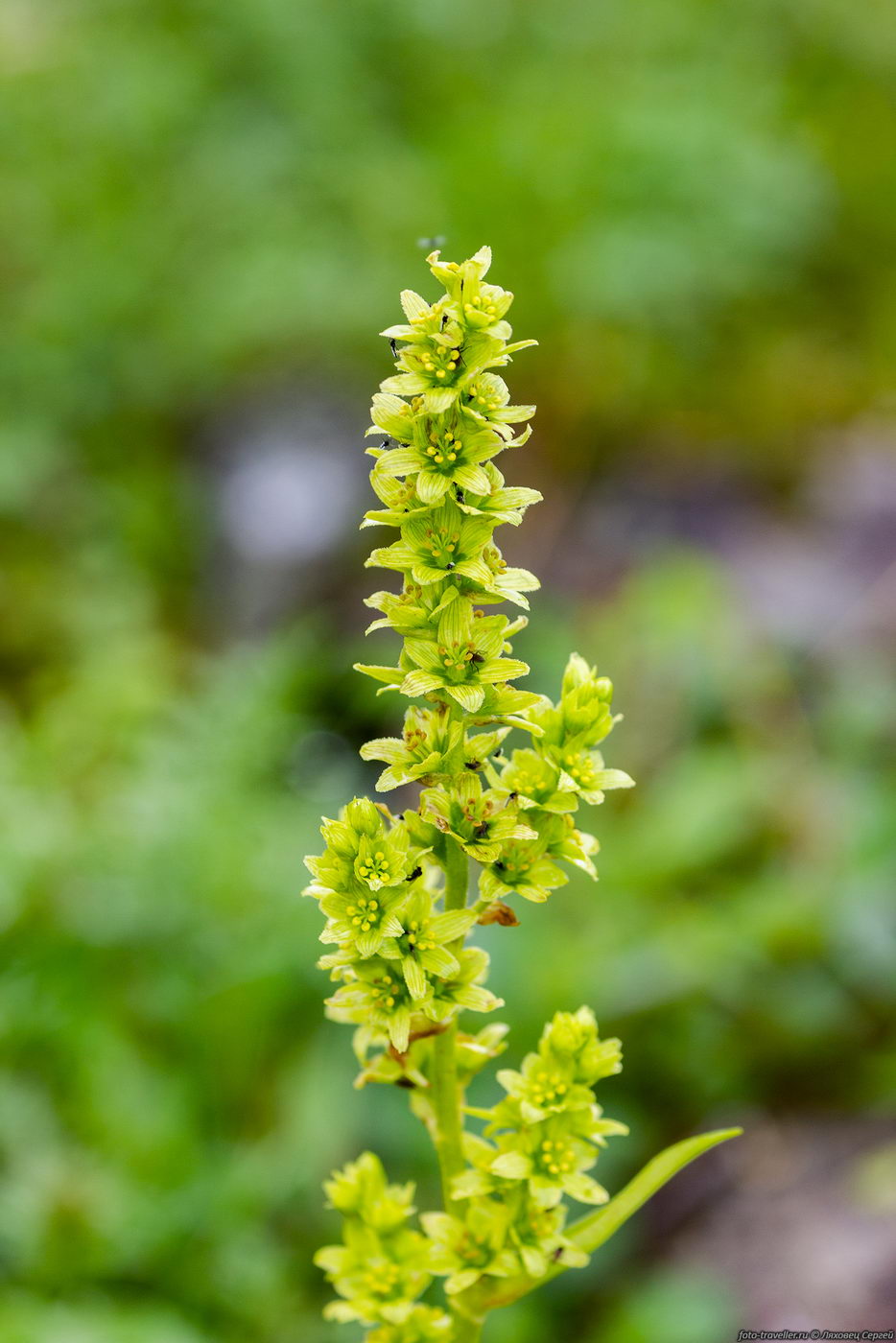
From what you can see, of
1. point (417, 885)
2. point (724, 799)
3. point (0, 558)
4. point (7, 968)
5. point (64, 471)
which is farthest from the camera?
point (64, 471)

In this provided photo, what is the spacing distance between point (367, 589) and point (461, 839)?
3.28 metres

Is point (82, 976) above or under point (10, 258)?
under

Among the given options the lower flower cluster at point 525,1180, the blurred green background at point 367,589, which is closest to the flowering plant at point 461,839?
the lower flower cluster at point 525,1180

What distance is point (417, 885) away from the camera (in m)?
1.04

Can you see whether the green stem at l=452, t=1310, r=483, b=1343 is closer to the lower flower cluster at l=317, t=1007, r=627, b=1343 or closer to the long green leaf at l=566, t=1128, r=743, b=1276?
the lower flower cluster at l=317, t=1007, r=627, b=1343

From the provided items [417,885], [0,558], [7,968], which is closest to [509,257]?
[0,558]

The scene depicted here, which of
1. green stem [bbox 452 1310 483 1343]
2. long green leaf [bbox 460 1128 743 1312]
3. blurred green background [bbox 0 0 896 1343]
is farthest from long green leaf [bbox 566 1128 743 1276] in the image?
blurred green background [bbox 0 0 896 1343]

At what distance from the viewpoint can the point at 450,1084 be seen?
113 centimetres

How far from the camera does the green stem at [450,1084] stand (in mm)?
Answer: 1085

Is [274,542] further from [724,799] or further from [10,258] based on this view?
[724,799]

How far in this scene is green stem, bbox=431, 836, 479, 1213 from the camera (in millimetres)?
1085

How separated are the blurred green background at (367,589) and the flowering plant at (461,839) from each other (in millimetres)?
1054

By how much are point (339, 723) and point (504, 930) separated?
124cm

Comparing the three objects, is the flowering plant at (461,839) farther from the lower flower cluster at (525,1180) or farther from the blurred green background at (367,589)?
the blurred green background at (367,589)
